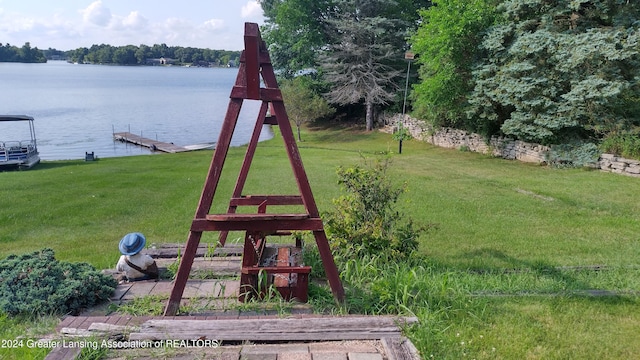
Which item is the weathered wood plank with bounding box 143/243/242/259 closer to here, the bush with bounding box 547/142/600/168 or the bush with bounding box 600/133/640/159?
the bush with bounding box 600/133/640/159

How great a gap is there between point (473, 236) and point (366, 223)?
2.78 m


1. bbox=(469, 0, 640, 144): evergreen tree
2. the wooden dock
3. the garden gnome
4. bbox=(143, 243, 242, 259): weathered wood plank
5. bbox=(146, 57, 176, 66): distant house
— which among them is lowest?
the wooden dock

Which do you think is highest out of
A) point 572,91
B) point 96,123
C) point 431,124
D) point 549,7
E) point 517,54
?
point 549,7

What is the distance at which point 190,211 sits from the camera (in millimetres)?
9305

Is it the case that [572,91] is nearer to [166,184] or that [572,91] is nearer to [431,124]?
[431,124]

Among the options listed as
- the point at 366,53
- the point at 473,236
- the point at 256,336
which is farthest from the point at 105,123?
the point at 256,336

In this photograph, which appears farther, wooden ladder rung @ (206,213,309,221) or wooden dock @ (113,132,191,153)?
wooden dock @ (113,132,191,153)

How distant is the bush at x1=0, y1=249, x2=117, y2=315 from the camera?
3377 mm

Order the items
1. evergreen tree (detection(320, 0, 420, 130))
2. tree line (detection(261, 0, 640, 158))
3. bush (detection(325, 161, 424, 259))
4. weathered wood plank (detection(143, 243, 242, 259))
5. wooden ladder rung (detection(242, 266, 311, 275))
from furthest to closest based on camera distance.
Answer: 1. evergreen tree (detection(320, 0, 420, 130))
2. tree line (detection(261, 0, 640, 158))
3. weathered wood plank (detection(143, 243, 242, 259))
4. bush (detection(325, 161, 424, 259))
5. wooden ladder rung (detection(242, 266, 311, 275))

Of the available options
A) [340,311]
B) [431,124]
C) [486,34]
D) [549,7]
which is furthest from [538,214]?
[431,124]

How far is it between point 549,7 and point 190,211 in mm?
14723

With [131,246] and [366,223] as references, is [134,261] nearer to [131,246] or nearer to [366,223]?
[131,246]

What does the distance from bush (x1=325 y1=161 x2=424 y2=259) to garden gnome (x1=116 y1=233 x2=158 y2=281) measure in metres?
1.89

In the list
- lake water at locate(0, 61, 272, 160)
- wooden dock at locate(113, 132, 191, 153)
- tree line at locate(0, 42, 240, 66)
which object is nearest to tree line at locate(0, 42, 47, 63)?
tree line at locate(0, 42, 240, 66)
